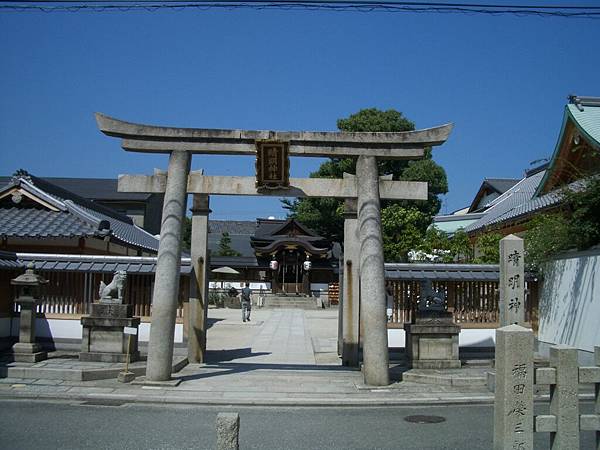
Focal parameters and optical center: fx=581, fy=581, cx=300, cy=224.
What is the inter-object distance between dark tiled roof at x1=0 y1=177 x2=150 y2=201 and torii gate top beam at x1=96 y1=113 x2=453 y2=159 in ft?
94.2

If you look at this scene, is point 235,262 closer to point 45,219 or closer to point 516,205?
point 516,205

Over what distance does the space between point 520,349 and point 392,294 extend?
10140 millimetres

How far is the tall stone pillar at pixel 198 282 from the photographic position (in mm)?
14922

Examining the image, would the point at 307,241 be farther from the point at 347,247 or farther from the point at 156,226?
the point at 347,247

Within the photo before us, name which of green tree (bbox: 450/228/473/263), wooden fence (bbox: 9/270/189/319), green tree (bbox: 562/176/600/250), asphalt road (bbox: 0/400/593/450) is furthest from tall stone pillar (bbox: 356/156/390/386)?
green tree (bbox: 450/228/473/263)

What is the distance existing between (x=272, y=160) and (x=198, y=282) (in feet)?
13.3

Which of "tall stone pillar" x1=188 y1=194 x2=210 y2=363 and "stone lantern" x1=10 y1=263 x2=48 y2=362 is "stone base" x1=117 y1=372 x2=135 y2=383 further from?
"stone lantern" x1=10 y1=263 x2=48 y2=362

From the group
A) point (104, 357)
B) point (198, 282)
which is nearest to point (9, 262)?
point (104, 357)

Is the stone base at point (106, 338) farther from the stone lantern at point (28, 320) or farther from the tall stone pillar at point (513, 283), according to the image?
the tall stone pillar at point (513, 283)

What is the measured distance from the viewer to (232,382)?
12.5 m

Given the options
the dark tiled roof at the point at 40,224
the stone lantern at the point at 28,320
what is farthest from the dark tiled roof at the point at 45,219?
the stone lantern at the point at 28,320

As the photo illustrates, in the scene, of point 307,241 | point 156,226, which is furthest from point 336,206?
point 156,226

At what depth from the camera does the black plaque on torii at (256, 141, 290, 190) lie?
1334cm

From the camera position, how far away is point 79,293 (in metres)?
16.4
